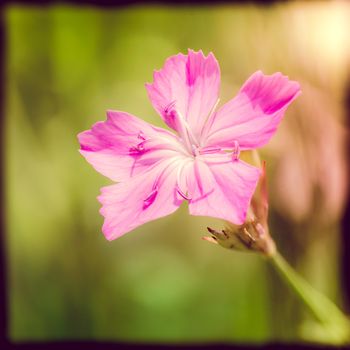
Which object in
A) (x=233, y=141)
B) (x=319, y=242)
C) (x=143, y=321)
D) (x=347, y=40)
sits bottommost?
(x=143, y=321)

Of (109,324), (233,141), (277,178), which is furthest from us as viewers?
(109,324)

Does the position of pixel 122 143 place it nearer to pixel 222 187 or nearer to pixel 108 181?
pixel 222 187

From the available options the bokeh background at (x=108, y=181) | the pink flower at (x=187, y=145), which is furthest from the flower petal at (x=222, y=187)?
the bokeh background at (x=108, y=181)

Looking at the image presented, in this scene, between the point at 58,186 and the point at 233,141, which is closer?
the point at 233,141

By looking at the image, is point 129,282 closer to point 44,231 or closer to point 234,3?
point 44,231

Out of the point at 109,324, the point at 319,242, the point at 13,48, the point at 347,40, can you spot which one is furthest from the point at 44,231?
the point at 347,40

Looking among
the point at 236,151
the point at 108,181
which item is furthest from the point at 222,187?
the point at 108,181

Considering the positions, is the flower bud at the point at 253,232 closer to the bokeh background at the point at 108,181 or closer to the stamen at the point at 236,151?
the stamen at the point at 236,151

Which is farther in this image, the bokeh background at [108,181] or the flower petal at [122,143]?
the bokeh background at [108,181]
